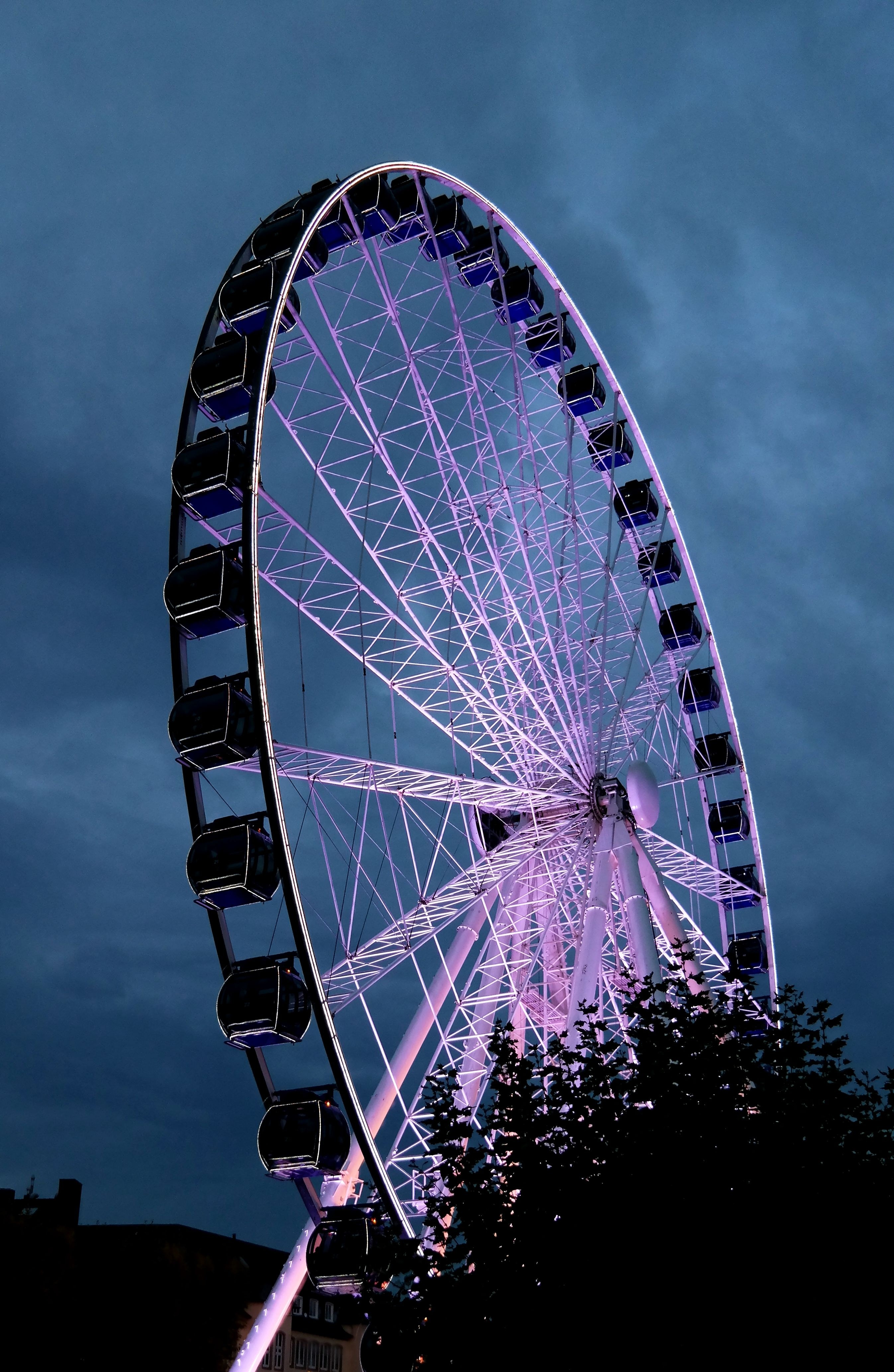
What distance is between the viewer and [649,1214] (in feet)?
40.1

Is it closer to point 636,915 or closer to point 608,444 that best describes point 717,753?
point 608,444

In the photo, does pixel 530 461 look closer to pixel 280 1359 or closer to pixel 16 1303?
pixel 16 1303

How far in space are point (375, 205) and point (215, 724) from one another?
10777 millimetres

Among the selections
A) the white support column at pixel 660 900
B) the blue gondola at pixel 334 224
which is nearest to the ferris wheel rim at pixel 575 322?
the blue gondola at pixel 334 224

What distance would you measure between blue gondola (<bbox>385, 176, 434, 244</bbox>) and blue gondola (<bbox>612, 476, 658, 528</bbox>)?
781 centimetres

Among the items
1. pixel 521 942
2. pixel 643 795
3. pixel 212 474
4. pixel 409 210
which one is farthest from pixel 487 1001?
pixel 409 210

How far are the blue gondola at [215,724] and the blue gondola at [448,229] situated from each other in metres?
12.3

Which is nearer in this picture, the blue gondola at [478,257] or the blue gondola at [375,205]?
the blue gondola at [375,205]

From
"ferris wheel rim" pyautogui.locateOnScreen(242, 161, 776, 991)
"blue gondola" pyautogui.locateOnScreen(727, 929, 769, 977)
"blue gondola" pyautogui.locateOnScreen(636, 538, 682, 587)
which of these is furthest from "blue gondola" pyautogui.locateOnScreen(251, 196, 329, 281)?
"blue gondola" pyautogui.locateOnScreen(727, 929, 769, 977)

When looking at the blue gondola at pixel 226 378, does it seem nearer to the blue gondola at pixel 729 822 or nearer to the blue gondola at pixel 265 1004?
the blue gondola at pixel 265 1004

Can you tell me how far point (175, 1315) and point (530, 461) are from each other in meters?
27.9

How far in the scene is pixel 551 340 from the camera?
104ft

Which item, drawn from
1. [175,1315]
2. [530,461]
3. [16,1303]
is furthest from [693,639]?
[175,1315]

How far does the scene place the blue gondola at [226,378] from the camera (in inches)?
876
